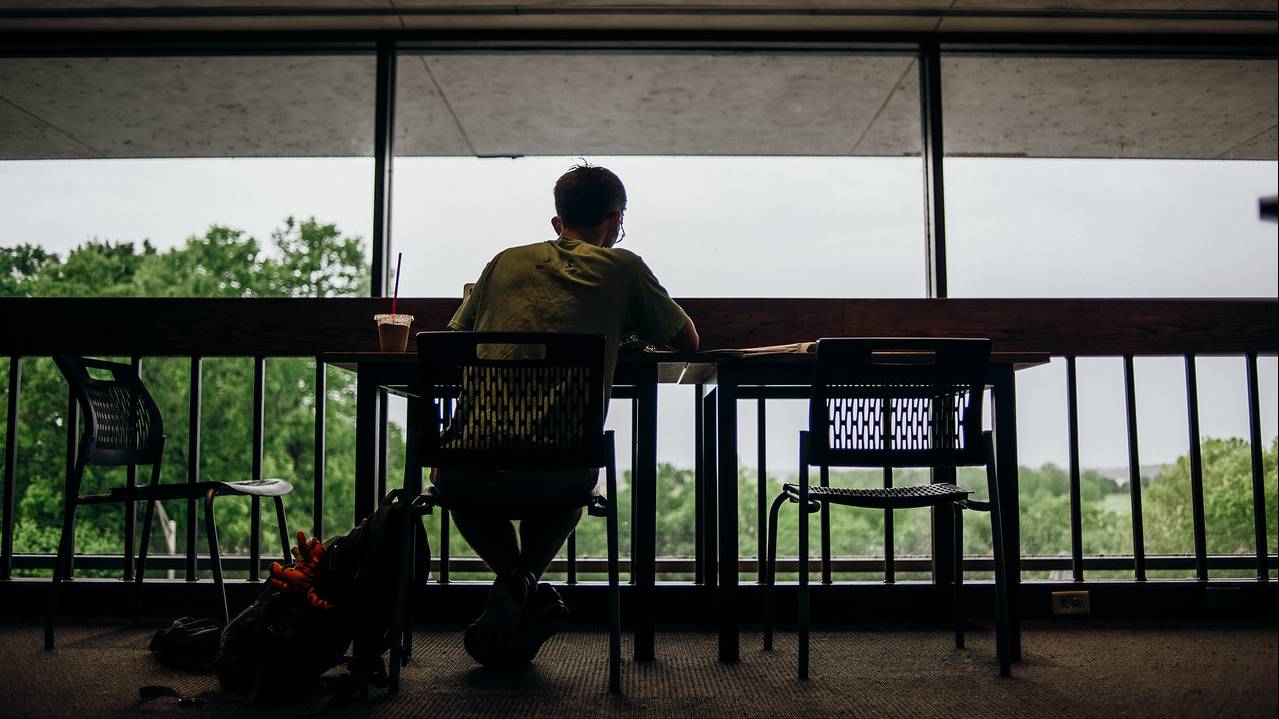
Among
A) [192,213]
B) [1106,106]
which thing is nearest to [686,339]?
[1106,106]

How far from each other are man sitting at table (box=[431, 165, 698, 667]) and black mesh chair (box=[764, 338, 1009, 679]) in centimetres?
36

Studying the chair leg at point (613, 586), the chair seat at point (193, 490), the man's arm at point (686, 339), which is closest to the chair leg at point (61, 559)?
the chair seat at point (193, 490)

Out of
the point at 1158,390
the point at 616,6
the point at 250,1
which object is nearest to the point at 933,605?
the point at 1158,390

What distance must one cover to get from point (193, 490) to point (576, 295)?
4.09 ft

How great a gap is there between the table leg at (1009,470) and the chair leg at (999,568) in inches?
3.9

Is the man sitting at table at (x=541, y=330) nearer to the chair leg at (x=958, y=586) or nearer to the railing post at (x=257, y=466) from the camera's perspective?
the chair leg at (x=958, y=586)

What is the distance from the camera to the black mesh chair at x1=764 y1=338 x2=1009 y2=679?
1.87 meters

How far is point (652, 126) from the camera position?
4270 mm

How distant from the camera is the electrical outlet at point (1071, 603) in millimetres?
2670

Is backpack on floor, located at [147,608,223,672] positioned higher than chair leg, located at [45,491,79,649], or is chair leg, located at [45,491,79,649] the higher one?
chair leg, located at [45,491,79,649]

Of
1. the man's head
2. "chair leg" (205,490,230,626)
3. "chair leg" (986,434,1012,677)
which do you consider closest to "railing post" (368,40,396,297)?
"chair leg" (205,490,230,626)

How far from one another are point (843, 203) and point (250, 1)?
3459 mm

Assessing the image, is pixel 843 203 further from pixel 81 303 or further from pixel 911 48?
pixel 81 303

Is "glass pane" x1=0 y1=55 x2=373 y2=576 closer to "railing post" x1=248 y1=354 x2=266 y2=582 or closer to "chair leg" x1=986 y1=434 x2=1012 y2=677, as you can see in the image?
"railing post" x1=248 y1=354 x2=266 y2=582
